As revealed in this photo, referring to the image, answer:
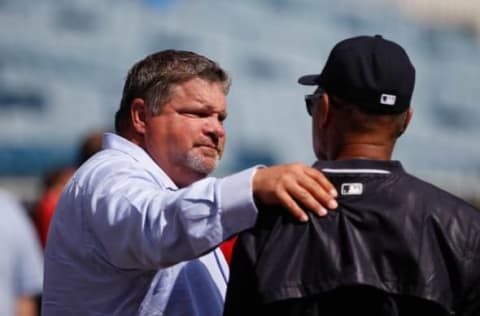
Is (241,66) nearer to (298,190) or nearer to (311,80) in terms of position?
(311,80)

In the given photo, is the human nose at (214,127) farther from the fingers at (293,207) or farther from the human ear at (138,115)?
the fingers at (293,207)

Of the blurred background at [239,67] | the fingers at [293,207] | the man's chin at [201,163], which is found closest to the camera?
the fingers at [293,207]

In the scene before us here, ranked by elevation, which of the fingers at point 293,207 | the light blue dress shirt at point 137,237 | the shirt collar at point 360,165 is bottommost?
the light blue dress shirt at point 137,237

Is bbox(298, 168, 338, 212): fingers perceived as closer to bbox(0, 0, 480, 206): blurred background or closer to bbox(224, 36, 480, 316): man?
bbox(224, 36, 480, 316): man

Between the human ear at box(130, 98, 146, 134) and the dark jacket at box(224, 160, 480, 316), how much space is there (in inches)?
33.6

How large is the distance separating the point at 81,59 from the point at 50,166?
1225mm

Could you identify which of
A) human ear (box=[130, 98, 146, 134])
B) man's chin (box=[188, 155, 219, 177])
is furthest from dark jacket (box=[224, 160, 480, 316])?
human ear (box=[130, 98, 146, 134])

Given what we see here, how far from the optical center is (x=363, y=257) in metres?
3.11

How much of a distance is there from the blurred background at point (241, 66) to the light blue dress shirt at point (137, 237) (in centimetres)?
708

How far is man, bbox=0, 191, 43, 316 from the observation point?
5195mm

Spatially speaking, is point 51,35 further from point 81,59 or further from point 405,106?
point 405,106

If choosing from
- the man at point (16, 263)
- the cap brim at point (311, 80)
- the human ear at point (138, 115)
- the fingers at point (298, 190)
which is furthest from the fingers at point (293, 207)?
the man at point (16, 263)

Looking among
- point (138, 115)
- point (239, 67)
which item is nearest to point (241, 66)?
point (239, 67)

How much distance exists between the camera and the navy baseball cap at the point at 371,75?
3.17 m
